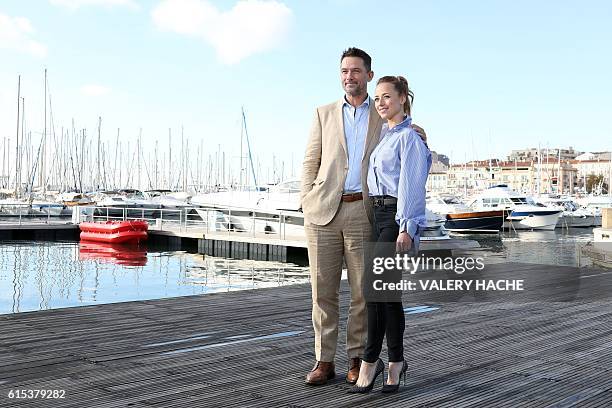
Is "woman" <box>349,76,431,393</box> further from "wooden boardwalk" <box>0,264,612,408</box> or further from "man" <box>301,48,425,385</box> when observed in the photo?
"wooden boardwalk" <box>0,264,612,408</box>

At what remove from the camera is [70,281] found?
15.7 metres

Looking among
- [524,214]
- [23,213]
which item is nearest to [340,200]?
[23,213]

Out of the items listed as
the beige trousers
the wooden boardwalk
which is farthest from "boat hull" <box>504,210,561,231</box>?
the beige trousers

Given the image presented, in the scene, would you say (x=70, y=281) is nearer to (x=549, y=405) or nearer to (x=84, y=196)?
(x=549, y=405)

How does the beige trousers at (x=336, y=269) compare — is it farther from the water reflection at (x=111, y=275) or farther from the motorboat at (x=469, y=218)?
the motorboat at (x=469, y=218)

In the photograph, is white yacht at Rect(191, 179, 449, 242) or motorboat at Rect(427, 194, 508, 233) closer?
white yacht at Rect(191, 179, 449, 242)

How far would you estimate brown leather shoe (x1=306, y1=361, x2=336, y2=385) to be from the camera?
12.1ft

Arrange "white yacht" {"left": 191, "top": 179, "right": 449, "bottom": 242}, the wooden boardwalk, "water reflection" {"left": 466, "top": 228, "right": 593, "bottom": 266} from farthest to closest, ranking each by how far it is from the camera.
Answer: "white yacht" {"left": 191, "top": 179, "right": 449, "bottom": 242}
"water reflection" {"left": 466, "top": 228, "right": 593, "bottom": 266}
the wooden boardwalk

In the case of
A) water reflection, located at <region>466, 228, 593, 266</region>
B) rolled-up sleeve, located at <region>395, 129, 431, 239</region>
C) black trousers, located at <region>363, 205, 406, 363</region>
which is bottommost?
water reflection, located at <region>466, 228, 593, 266</region>

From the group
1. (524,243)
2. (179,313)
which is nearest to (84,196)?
(524,243)

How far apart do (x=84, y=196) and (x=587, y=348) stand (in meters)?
46.3

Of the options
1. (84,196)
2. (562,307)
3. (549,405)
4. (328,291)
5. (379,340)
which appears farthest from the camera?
(84,196)

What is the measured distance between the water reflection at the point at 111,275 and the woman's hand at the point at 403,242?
938 centimetres

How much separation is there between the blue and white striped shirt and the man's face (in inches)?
11.2
